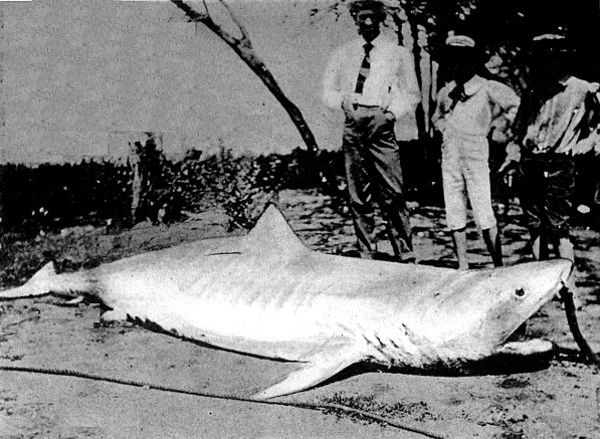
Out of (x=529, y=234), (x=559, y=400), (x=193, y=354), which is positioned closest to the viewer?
(x=559, y=400)

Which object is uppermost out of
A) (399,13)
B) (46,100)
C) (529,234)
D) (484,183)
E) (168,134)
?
(399,13)

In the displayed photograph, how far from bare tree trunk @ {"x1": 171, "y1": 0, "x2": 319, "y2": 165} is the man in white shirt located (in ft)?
0.91

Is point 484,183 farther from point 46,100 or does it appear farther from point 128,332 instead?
point 46,100

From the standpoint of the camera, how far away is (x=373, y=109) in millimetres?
4043

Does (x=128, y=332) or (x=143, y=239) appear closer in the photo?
(x=128, y=332)

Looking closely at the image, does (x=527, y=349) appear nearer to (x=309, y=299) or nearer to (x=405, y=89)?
(x=309, y=299)

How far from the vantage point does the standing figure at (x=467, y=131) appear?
3953mm

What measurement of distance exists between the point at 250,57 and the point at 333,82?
23.9 inches

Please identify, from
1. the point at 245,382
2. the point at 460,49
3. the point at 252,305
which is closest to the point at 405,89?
the point at 460,49

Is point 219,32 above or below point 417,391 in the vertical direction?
above

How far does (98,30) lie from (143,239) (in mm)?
1439

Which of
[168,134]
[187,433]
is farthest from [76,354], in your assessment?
[168,134]

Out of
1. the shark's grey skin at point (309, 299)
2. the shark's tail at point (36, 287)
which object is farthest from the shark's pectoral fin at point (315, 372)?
the shark's tail at point (36, 287)

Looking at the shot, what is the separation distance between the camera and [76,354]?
3908 mm
